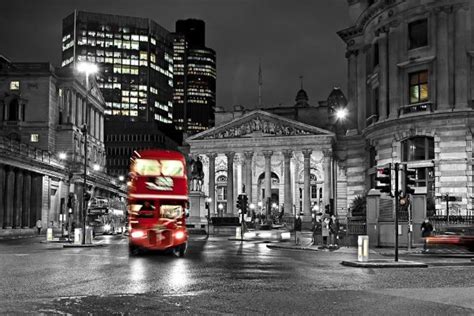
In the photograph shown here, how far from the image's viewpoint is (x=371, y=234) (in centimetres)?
4172

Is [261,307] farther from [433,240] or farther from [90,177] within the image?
[90,177]

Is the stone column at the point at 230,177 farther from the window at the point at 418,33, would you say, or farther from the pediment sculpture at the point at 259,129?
the window at the point at 418,33

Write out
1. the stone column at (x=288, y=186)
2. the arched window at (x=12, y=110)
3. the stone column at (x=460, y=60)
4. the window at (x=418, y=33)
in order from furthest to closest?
the stone column at (x=288, y=186), the arched window at (x=12, y=110), the window at (x=418, y=33), the stone column at (x=460, y=60)

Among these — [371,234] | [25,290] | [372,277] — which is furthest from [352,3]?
[25,290]

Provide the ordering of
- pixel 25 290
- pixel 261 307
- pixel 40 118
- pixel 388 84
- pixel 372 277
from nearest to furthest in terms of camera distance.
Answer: pixel 261 307, pixel 25 290, pixel 372 277, pixel 388 84, pixel 40 118

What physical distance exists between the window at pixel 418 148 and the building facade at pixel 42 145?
139 ft

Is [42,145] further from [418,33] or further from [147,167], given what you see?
[147,167]

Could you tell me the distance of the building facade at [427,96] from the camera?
1955 inches

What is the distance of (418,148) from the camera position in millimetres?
52281

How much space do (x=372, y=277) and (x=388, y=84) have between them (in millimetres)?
36432

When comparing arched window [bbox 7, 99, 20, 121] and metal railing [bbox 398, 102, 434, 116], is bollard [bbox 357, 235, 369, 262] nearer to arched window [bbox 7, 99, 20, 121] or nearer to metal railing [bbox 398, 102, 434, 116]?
metal railing [bbox 398, 102, 434, 116]

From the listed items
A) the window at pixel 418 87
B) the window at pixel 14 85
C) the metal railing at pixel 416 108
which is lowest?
the metal railing at pixel 416 108

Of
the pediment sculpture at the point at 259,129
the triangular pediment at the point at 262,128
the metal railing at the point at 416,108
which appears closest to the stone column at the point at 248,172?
the triangular pediment at the point at 262,128

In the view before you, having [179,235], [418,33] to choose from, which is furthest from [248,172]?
[179,235]
